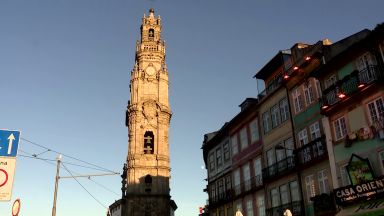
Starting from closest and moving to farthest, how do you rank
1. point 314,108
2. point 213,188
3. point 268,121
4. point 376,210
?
point 376,210 < point 314,108 < point 268,121 < point 213,188

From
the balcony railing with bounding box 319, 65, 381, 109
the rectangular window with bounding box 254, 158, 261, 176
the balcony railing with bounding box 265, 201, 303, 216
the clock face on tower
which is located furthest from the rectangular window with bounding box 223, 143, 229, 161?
the clock face on tower

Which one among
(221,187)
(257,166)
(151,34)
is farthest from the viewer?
(151,34)

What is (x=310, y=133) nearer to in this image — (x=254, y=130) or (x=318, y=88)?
(x=318, y=88)

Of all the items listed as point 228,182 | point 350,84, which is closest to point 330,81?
point 350,84

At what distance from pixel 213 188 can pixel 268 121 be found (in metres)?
11.1

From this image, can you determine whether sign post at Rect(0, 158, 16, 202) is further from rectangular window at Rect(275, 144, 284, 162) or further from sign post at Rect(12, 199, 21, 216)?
rectangular window at Rect(275, 144, 284, 162)

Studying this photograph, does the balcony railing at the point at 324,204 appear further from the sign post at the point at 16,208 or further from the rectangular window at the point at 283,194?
the sign post at the point at 16,208

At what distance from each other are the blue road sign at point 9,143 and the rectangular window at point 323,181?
1588cm

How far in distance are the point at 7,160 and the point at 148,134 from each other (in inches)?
1655

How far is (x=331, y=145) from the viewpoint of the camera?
20.1 meters

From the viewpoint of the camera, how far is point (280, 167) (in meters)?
24.6

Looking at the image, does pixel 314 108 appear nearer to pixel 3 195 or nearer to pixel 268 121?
pixel 268 121

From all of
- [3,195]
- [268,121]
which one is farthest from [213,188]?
[3,195]

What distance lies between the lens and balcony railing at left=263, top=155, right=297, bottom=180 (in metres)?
23.4
